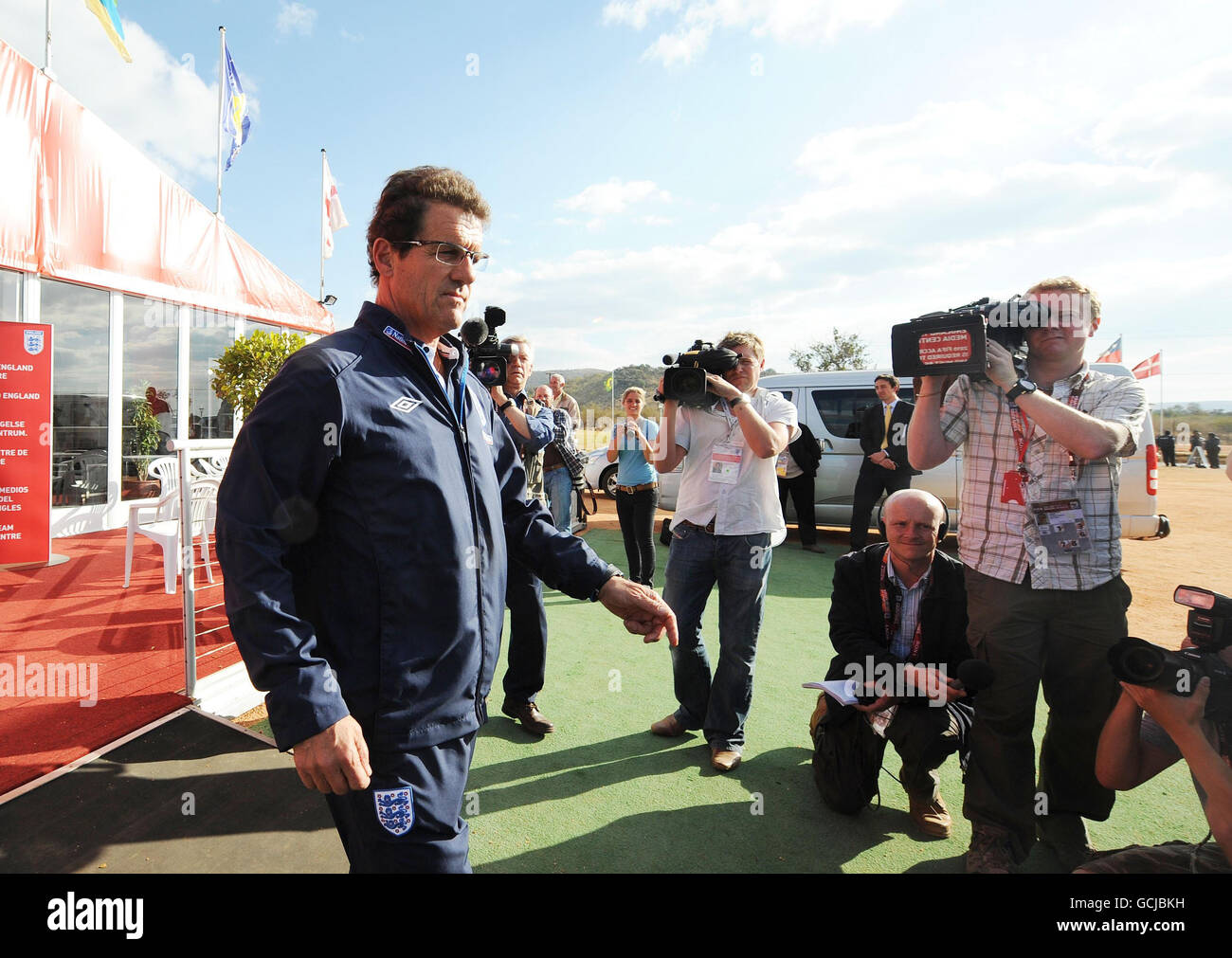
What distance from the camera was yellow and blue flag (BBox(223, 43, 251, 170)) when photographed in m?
10.8

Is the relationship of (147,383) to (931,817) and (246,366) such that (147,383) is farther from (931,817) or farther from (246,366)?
(931,817)

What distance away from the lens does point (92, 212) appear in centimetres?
793

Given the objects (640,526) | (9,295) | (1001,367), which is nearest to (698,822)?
(1001,367)

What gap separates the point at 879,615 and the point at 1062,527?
0.75 metres

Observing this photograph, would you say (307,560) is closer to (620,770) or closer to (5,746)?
(620,770)

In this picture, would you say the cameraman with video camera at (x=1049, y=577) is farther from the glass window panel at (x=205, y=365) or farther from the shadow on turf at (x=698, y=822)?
Answer: the glass window panel at (x=205, y=365)

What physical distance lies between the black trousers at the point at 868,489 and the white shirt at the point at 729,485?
14.0 ft

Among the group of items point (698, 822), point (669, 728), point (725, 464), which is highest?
point (725, 464)

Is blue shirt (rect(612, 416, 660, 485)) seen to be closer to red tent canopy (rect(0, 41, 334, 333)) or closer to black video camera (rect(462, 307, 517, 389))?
black video camera (rect(462, 307, 517, 389))

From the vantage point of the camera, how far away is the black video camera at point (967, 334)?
2.25m

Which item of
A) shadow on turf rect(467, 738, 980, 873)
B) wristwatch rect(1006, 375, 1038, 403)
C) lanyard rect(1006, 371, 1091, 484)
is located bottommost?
shadow on turf rect(467, 738, 980, 873)

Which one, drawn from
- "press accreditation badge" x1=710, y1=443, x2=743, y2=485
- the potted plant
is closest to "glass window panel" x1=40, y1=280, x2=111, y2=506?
the potted plant

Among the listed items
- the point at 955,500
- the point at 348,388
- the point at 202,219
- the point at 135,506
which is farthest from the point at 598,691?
the point at 202,219

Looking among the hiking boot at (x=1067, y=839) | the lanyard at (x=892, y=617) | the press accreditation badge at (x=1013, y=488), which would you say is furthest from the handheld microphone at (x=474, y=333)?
the hiking boot at (x=1067, y=839)
